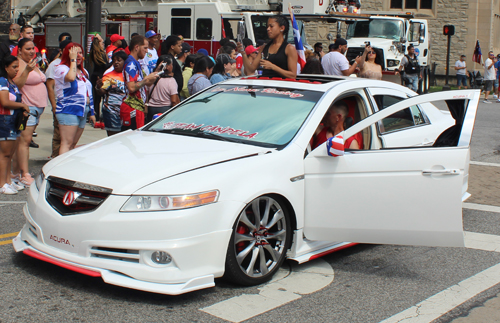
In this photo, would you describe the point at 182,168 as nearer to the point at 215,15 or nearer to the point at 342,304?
the point at 342,304

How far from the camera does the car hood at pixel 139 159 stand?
13.3ft

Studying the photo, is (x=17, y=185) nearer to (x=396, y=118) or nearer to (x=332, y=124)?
(x=332, y=124)

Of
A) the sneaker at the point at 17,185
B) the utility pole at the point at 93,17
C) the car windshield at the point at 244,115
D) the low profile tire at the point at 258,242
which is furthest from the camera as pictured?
the utility pole at the point at 93,17

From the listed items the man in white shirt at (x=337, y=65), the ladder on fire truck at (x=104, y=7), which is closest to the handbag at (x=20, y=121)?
the man in white shirt at (x=337, y=65)

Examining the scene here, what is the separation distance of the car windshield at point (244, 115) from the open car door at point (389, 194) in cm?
43

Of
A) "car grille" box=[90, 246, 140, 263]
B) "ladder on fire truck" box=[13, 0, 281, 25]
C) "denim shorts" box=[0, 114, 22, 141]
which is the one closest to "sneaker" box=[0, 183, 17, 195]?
"denim shorts" box=[0, 114, 22, 141]

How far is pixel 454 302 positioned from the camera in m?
4.30

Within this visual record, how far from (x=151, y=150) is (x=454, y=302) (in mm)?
2428

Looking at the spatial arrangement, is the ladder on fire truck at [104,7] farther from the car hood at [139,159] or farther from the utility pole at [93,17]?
the car hood at [139,159]

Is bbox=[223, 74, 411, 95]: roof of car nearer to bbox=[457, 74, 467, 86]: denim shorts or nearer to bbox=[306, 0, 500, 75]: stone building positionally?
bbox=[457, 74, 467, 86]: denim shorts

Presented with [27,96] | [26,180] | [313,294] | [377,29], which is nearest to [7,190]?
[26,180]

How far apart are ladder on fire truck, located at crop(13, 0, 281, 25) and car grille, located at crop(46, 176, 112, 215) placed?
17.0 metres

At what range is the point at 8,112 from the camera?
694cm

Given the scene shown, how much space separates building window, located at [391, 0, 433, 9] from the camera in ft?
120
